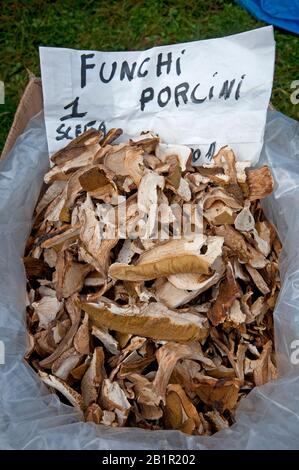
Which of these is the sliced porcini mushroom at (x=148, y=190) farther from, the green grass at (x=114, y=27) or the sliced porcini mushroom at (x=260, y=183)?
the green grass at (x=114, y=27)

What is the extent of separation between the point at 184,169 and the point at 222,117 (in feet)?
0.50

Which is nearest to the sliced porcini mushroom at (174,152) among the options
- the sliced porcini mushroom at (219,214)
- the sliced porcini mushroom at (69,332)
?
the sliced porcini mushroom at (219,214)

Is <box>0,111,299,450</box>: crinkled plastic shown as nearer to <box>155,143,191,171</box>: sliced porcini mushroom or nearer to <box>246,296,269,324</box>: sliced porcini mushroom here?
<box>246,296,269,324</box>: sliced porcini mushroom

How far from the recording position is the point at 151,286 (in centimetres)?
101

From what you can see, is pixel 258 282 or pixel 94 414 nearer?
pixel 94 414

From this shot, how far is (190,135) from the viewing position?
1194 millimetres

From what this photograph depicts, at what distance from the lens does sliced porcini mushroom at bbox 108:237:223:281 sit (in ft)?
3.05

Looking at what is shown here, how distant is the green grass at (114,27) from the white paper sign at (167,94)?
0.63 m

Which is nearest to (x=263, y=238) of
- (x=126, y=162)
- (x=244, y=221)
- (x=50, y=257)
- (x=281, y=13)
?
(x=244, y=221)

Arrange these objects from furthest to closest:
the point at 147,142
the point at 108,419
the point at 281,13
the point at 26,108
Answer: the point at 281,13, the point at 26,108, the point at 147,142, the point at 108,419

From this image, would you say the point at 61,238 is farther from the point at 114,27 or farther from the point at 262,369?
the point at 114,27

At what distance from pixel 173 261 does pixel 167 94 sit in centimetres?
40
